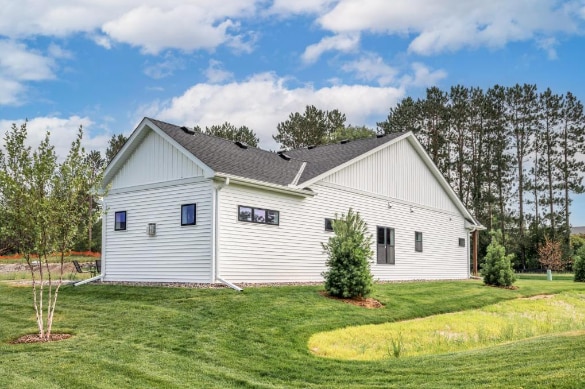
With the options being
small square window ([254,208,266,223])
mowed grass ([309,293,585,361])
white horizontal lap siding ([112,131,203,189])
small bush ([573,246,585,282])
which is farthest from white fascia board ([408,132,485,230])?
white horizontal lap siding ([112,131,203,189])

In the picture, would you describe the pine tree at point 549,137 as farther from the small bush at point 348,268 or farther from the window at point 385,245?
the small bush at point 348,268

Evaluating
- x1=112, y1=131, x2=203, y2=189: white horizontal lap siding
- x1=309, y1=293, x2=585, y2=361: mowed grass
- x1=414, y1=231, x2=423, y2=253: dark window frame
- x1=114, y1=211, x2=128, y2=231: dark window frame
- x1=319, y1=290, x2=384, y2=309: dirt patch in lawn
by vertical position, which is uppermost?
x1=112, y1=131, x2=203, y2=189: white horizontal lap siding

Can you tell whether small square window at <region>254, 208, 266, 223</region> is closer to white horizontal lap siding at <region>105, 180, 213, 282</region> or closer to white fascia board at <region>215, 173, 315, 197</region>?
white fascia board at <region>215, 173, 315, 197</region>

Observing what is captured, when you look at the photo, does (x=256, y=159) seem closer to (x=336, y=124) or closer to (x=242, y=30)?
(x=242, y=30)

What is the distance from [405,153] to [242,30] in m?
8.50

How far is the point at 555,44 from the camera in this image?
781 inches

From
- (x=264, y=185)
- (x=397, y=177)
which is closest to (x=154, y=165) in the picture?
(x=264, y=185)

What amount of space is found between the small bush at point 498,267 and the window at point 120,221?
1335 cm

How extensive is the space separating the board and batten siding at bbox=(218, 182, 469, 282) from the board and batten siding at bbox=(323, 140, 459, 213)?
38cm

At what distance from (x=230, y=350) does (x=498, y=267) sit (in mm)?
14915

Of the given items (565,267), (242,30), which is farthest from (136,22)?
(565,267)

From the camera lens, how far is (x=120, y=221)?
17594 millimetres

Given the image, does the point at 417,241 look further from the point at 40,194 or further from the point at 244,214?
the point at 40,194

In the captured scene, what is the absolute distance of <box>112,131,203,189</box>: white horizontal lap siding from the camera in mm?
15953
